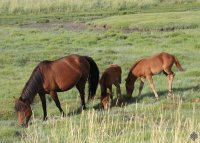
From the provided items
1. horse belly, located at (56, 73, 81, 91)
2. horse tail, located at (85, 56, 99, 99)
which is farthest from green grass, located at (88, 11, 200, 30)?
horse belly, located at (56, 73, 81, 91)

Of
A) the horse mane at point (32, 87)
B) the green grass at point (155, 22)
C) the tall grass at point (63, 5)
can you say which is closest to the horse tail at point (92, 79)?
the horse mane at point (32, 87)

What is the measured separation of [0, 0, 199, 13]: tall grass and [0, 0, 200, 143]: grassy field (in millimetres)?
2429

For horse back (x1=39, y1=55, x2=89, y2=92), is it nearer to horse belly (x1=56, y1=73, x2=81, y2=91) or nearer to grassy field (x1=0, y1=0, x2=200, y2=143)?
horse belly (x1=56, y1=73, x2=81, y2=91)

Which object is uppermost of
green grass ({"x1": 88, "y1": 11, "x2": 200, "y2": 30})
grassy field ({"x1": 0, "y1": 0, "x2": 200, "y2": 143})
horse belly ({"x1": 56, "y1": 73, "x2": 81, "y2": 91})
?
horse belly ({"x1": 56, "y1": 73, "x2": 81, "y2": 91})

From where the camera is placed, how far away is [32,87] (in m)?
12.6

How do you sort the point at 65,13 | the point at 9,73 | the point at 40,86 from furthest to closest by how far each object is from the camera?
the point at 65,13
the point at 9,73
the point at 40,86

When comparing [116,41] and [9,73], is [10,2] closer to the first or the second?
[116,41]

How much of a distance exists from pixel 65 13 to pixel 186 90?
41328mm

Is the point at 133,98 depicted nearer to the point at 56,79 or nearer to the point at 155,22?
the point at 56,79

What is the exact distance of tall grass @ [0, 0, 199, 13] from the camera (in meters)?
57.5

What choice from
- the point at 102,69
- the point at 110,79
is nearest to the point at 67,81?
the point at 110,79

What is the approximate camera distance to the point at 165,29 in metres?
37.3

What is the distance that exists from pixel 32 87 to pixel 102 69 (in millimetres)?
6835

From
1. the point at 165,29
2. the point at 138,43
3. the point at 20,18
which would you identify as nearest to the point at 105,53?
the point at 138,43
